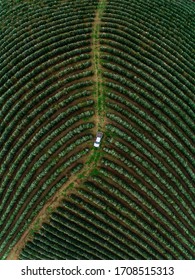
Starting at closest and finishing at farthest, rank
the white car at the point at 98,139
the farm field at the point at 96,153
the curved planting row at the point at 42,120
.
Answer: the white car at the point at 98,139
the farm field at the point at 96,153
the curved planting row at the point at 42,120

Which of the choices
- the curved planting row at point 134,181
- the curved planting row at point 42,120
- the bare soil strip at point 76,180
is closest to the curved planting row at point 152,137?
the curved planting row at point 134,181

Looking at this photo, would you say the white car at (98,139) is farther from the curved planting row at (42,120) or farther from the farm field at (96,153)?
the curved planting row at (42,120)

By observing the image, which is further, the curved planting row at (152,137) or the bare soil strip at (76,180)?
the curved planting row at (152,137)

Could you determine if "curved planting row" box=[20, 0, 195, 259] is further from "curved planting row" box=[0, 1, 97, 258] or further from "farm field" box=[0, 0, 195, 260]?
"curved planting row" box=[0, 1, 97, 258]

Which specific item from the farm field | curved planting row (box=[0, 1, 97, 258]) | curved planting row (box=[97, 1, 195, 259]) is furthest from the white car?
curved planting row (box=[97, 1, 195, 259])

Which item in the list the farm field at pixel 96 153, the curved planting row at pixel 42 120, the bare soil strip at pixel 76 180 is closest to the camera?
the bare soil strip at pixel 76 180
